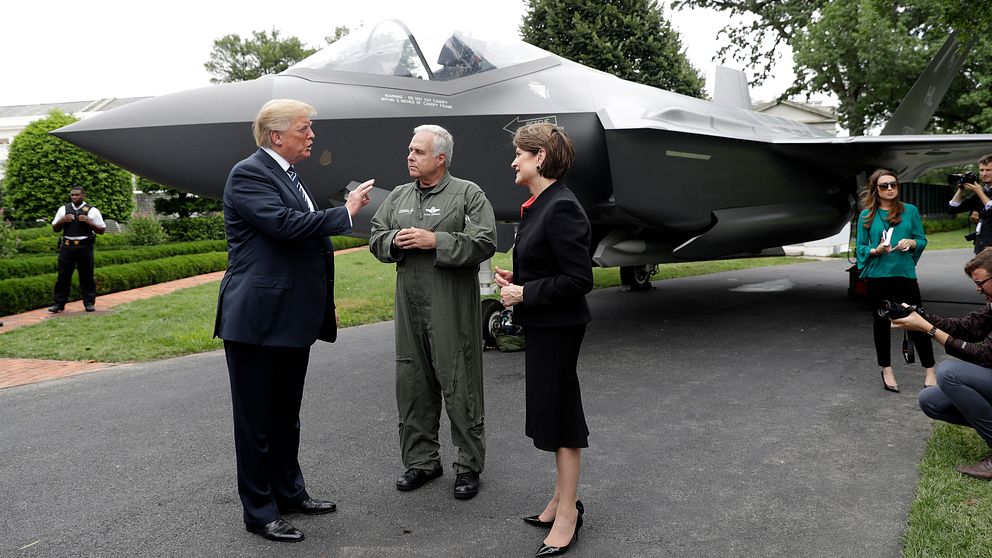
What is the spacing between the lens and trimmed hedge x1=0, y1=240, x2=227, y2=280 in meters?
Answer: 11.9

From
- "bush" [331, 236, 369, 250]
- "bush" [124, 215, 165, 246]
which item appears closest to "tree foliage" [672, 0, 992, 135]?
"bush" [331, 236, 369, 250]

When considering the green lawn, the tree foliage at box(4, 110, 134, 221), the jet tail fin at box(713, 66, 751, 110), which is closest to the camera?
the green lawn

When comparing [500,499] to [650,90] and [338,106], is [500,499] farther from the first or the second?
[650,90]

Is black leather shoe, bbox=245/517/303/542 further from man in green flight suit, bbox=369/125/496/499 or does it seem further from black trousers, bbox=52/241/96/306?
black trousers, bbox=52/241/96/306

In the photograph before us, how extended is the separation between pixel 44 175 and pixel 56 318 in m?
16.4

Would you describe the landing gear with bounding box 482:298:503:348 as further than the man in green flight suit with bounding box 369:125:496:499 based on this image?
Yes

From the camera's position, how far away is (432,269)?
341 cm

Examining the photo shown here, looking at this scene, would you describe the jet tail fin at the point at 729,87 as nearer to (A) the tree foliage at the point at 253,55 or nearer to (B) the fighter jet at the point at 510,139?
(B) the fighter jet at the point at 510,139

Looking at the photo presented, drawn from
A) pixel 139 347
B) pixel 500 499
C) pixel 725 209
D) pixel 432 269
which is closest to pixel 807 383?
pixel 725 209

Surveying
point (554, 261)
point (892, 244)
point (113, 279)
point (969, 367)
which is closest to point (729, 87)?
point (892, 244)

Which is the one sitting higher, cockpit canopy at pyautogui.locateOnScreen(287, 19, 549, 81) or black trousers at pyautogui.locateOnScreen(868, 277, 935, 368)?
cockpit canopy at pyautogui.locateOnScreen(287, 19, 549, 81)

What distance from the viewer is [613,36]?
21719 millimetres

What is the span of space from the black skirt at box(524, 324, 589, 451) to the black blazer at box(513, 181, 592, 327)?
0.06 metres

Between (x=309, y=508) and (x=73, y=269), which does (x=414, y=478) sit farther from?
(x=73, y=269)
